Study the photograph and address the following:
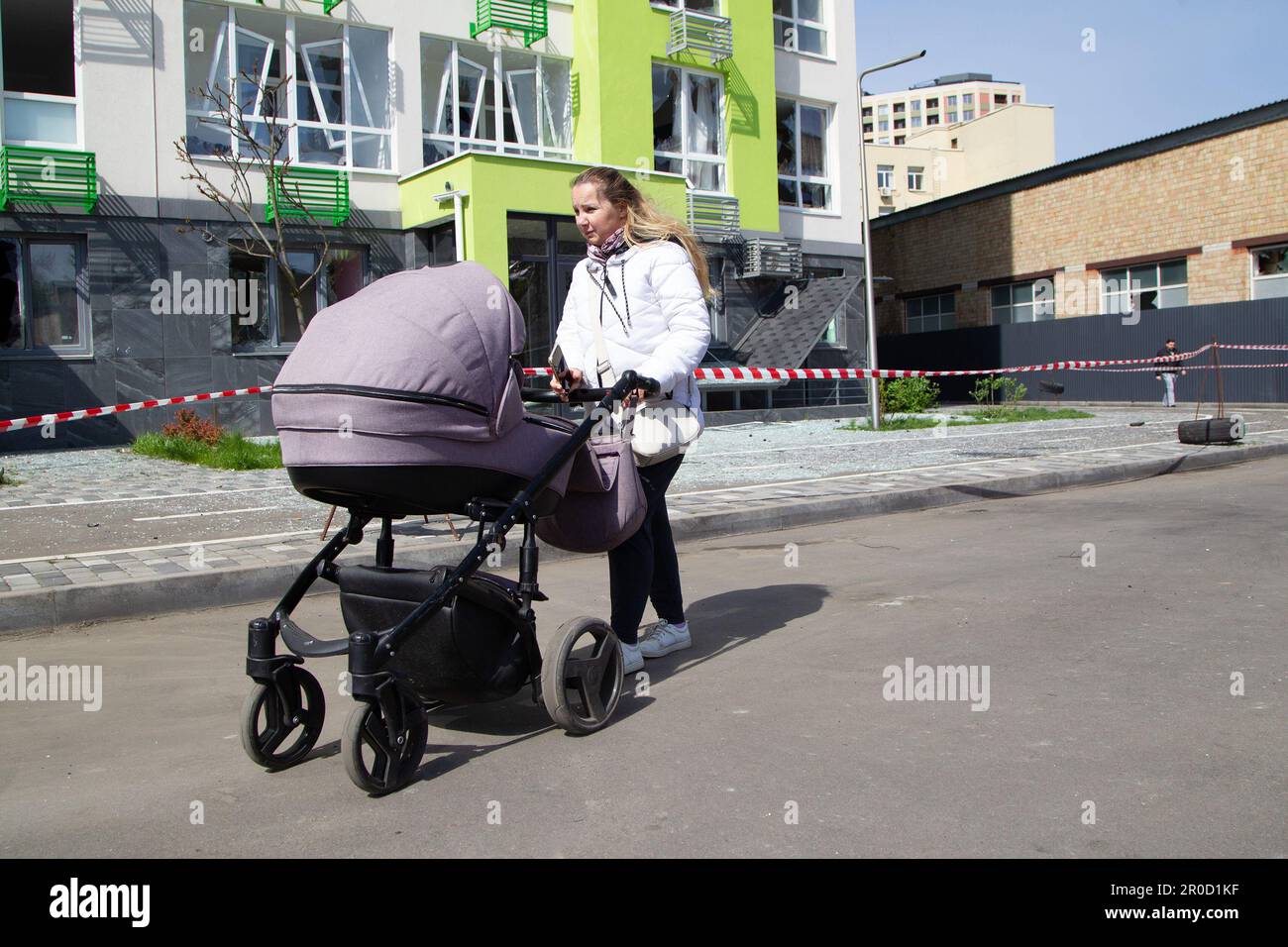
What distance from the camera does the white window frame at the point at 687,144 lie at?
79.2 ft

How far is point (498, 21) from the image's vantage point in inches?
838

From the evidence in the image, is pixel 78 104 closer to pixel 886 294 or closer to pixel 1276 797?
pixel 1276 797

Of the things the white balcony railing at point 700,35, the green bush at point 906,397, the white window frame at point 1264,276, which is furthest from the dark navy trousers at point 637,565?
the white window frame at point 1264,276

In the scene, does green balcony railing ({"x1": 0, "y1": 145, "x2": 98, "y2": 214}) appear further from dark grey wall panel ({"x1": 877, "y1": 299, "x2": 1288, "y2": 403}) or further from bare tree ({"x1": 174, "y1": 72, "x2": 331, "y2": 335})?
dark grey wall panel ({"x1": 877, "y1": 299, "x2": 1288, "y2": 403})

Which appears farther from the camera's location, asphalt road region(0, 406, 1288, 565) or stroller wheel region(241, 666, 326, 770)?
asphalt road region(0, 406, 1288, 565)

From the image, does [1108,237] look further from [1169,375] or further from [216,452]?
[216,452]

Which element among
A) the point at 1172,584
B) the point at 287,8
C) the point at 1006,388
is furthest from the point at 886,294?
the point at 1172,584

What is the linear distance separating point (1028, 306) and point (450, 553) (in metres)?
32.2

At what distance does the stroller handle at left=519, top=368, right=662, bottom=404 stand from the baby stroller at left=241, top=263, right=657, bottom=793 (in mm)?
152

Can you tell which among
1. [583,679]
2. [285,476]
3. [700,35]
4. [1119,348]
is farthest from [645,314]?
[1119,348]

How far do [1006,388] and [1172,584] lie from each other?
1936cm

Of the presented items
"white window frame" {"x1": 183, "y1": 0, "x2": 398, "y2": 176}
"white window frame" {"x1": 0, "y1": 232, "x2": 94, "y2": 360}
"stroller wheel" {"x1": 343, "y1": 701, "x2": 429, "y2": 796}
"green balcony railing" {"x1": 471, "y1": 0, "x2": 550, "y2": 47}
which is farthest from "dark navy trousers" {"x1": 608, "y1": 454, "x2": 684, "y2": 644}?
"green balcony railing" {"x1": 471, "y1": 0, "x2": 550, "y2": 47}

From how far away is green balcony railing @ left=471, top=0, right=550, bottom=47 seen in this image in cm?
2139

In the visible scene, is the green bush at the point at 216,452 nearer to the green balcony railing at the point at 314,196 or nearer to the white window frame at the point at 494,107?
the green balcony railing at the point at 314,196
